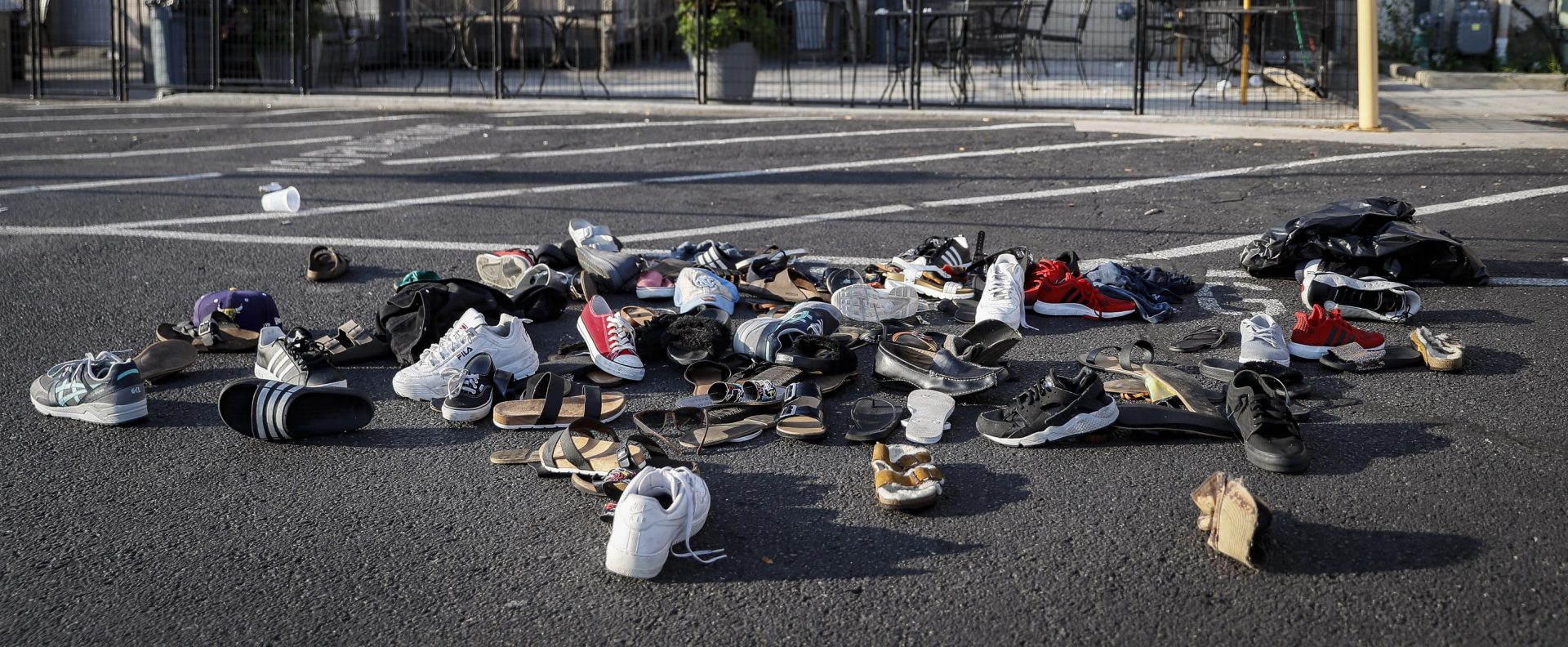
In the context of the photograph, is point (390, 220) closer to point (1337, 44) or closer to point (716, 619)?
point (716, 619)

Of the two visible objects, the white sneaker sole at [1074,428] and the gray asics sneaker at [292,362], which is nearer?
the white sneaker sole at [1074,428]

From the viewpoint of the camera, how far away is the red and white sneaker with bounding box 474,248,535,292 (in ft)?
20.4

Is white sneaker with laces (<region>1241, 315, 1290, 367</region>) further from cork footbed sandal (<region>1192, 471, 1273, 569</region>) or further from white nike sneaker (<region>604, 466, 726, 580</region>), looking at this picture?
white nike sneaker (<region>604, 466, 726, 580</region>)

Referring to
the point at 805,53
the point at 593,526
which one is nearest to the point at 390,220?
the point at 593,526

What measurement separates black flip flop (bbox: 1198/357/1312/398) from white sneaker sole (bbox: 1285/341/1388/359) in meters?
0.25

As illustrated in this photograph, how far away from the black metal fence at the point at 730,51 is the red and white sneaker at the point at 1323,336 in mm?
7045

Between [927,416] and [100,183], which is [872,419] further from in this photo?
[100,183]

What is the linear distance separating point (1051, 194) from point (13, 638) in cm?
684

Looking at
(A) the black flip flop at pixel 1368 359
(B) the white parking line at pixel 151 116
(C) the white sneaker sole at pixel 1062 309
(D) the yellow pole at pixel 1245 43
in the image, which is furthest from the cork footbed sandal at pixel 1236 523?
(B) the white parking line at pixel 151 116

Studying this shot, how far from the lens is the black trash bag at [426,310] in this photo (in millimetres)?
5047

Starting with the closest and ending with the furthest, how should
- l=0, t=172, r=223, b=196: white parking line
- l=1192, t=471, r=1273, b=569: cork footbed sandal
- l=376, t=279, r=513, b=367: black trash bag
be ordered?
l=1192, t=471, r=1273, b=569: cork footbed sandal
l=376, t=279, r=513, b=367: black trash bag
l=0, t=172, r=223, b=196: white parking line

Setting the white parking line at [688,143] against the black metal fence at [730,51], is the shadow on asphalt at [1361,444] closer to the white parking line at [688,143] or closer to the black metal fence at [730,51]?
the white parking line at [688,143]

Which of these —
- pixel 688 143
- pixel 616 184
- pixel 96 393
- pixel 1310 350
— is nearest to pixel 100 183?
pixel 616 184

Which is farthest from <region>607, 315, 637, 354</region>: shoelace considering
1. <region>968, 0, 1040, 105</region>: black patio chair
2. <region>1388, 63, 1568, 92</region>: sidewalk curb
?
<region>1388, 63, 1568, 92</region>: sidewalk curb
